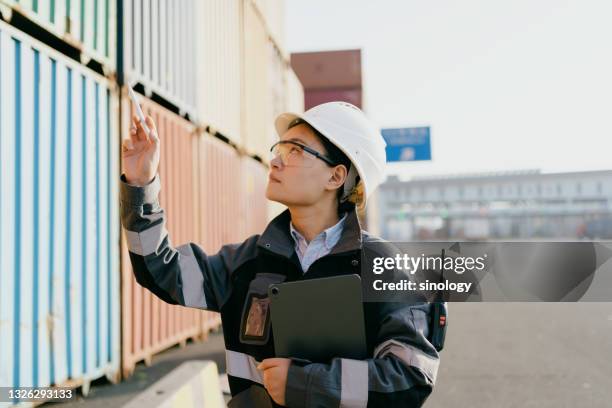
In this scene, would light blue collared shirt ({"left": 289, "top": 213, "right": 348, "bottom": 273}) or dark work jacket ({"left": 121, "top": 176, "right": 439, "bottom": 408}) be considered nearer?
dark work jacket ({"left": 121, "top": 176, "right": 439, "bottom": 408})

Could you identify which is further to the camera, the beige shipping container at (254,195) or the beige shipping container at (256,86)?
the beige shipping container at (256,86)

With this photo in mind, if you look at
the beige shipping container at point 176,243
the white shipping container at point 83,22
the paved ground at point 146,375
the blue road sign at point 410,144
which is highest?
the blue road sign at point 410,144

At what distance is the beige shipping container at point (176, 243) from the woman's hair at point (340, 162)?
382cm

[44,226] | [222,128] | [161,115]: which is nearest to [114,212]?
[44,226]

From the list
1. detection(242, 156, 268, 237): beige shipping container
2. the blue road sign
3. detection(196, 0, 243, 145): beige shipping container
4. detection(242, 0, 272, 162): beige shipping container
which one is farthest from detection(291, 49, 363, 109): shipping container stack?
detection(196, 0, 243, 145): beige shipping container

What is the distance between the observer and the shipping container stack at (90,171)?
12.7 ft

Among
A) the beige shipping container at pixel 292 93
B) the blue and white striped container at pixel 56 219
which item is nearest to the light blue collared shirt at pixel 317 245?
the blue and white striped container at pixel 56 219

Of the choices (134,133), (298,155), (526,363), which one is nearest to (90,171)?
(134,133)

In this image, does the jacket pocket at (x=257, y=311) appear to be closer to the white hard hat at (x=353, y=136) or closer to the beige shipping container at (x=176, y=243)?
the white hard hat at (x=353, y=136)

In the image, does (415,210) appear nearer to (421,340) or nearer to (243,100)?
(243,100)

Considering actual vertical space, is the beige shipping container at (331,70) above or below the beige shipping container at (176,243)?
above

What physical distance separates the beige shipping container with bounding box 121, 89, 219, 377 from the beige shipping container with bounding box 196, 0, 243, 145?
0.85 m

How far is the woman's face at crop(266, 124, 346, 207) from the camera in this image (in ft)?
5.86

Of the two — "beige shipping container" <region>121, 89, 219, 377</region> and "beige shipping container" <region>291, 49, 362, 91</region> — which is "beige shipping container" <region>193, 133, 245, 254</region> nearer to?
"beige shipping container" <region>121, 89, 219, 377</region>
